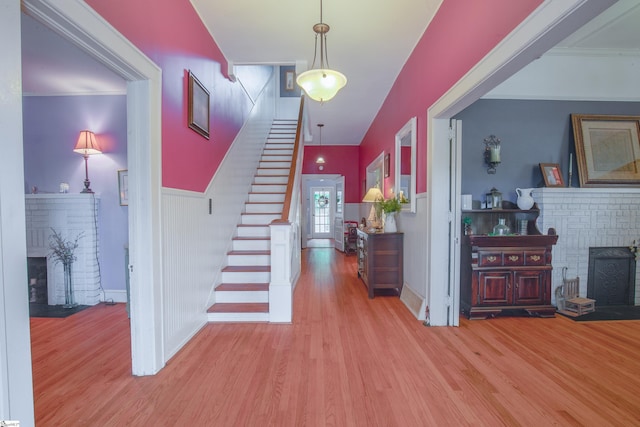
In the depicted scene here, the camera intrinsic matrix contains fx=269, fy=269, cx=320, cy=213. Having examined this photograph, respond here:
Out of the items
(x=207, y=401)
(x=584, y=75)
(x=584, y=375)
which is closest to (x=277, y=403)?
(x=207, y=401)

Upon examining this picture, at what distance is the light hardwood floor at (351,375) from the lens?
1.59m

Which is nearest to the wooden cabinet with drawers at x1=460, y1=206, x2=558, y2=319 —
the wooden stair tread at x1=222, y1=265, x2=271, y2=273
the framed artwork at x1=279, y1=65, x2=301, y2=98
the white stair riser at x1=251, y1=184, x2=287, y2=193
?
the wooden stair tread at x1=222, y1=265, x2=271, y2=273

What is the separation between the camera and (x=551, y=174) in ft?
11.0

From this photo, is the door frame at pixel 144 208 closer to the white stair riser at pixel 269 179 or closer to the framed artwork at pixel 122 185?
the framed artwork at pixel 122 185

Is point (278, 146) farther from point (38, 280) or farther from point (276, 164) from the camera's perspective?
point (38, 280)

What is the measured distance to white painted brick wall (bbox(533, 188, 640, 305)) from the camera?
3.34m

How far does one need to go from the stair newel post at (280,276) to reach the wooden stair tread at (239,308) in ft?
0.48

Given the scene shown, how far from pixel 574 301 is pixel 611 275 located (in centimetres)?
79

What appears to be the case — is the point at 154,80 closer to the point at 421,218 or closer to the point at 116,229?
the point at 116,229

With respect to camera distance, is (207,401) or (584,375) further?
(584,375)

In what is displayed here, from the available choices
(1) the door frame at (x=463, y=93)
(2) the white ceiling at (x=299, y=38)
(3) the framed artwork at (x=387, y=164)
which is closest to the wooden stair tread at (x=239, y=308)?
(1) the door frame at (x=463, y=93)

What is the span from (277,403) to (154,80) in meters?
2.40

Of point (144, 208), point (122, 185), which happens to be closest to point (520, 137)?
point (144, 208)

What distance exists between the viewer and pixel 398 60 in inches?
138
